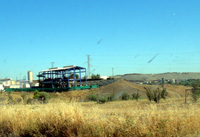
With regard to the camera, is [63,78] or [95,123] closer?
[95,123]

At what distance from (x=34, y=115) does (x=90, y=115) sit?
10.2ft

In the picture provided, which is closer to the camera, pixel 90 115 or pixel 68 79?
pixel 90 115

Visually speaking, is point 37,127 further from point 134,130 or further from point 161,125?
point 161,125

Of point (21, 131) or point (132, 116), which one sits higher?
point (132, 116)

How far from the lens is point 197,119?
10273 millimetres

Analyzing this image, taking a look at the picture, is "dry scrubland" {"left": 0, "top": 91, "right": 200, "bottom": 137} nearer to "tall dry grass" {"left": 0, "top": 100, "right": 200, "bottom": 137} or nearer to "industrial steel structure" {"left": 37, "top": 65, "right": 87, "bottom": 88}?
"tall dry grass" {"left": 0, "top": 100, "right": 200, "bottom": 137}

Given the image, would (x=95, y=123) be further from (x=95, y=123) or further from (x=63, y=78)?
(x=63, y=78)

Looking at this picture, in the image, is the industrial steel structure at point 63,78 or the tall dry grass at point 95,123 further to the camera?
the industrial steel structure at point 63,78

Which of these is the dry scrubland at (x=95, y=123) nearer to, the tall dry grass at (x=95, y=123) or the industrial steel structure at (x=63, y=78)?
the tall dry grass at (x=95, y=123)

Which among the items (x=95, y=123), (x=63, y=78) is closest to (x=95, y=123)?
(x=95, y=123)

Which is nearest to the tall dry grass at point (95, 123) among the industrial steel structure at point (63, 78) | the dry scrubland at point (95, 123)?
the dry scrubland at point (95, 123)

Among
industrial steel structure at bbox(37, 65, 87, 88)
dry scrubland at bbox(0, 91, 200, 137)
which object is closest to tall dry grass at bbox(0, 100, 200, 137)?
dry scrubland at bbox(0, 91, 200, 137)

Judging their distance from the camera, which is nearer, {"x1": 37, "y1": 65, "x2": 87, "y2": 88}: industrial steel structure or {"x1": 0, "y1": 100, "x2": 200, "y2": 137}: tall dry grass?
{"x1": 0, "y1": 100, "x2": 200, "y2": 137}: tall dry grass

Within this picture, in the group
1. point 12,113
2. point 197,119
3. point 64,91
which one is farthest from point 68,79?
point 197,119
